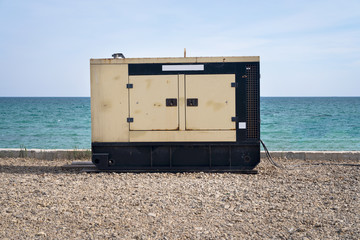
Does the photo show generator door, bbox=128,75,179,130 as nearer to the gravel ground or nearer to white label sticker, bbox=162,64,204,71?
white label sticker, bbox=162,64,204,71

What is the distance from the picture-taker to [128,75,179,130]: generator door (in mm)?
8516

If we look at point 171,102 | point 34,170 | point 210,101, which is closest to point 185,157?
point 171,102

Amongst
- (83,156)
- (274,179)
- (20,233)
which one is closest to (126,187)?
(20,233)

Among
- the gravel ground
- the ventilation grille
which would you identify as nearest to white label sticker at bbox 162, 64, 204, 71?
the ventilation grille

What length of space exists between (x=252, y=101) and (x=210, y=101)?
0.95 meters

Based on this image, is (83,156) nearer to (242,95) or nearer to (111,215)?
(242,95)

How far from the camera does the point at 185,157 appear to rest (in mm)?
8562

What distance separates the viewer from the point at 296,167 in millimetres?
9219

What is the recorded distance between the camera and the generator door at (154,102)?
8.52 meters

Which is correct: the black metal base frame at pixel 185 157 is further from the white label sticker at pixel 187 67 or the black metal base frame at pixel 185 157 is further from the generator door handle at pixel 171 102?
the white label sticker at pixel 187 67

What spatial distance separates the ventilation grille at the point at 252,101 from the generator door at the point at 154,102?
5.29 ft

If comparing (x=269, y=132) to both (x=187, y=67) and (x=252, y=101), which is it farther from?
(x=187, y=67)

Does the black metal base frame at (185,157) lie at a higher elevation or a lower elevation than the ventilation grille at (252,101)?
lower

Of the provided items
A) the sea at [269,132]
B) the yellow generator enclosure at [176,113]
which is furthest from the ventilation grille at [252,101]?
the sea at [269,132]
